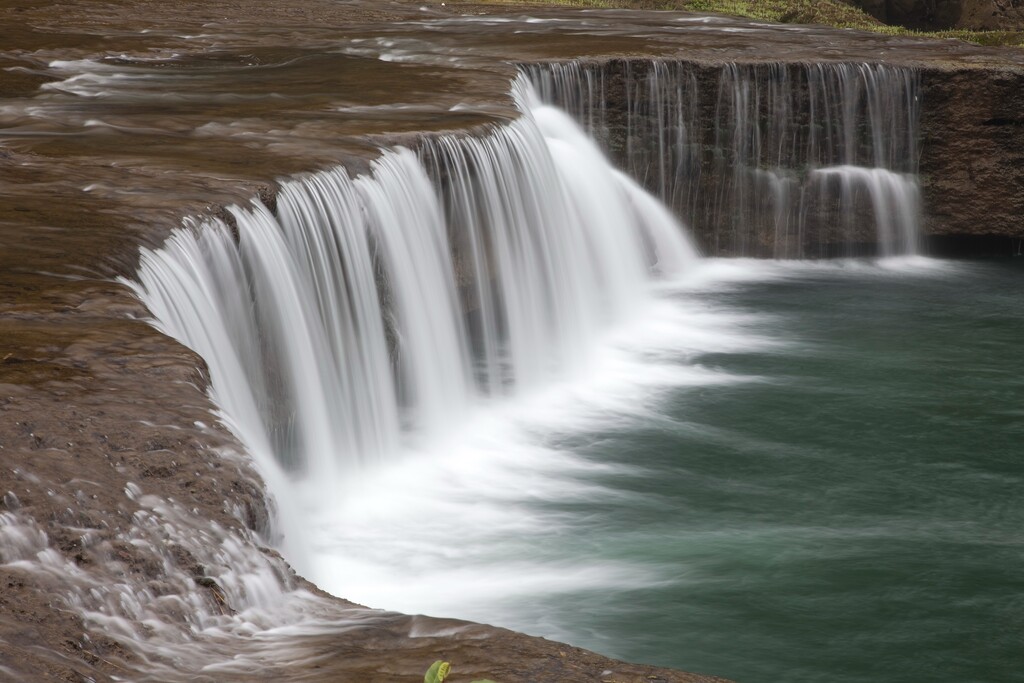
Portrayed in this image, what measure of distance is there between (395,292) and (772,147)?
6.74 metres

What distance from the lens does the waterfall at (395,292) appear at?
6.61m

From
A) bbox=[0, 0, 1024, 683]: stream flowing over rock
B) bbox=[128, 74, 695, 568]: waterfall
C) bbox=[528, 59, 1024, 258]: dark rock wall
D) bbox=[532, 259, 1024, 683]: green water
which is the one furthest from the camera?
bbox=[528, 59, 1024, 258]: dark rock wall

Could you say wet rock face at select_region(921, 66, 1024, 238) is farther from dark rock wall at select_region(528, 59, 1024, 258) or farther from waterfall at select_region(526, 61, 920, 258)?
waterfall at select_region(526, 61, 920, 258)

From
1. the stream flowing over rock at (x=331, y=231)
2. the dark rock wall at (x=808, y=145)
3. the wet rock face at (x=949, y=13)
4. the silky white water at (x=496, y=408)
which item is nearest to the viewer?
the stream flowing over rock at (x=331, y=231)

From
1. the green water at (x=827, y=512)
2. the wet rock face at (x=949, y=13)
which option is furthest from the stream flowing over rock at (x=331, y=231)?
the wet rock face at (x=949, y=13)

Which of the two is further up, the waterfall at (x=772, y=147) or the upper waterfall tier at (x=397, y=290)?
the waterfall at (x=772, y=147)

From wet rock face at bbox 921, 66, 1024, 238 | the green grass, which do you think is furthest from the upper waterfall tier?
the green grass

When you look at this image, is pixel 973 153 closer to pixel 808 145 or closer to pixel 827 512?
pixel 808 145

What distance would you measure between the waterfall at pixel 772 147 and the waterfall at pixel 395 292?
1434 mm

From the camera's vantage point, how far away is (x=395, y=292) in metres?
8.40

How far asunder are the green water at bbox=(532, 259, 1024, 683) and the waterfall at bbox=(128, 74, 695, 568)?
41.4 inches

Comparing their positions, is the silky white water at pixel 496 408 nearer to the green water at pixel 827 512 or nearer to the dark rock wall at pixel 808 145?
the green water at pixel 827 512

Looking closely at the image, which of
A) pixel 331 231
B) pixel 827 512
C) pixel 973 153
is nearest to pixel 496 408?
pixel 331 231

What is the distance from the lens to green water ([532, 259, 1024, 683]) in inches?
231
